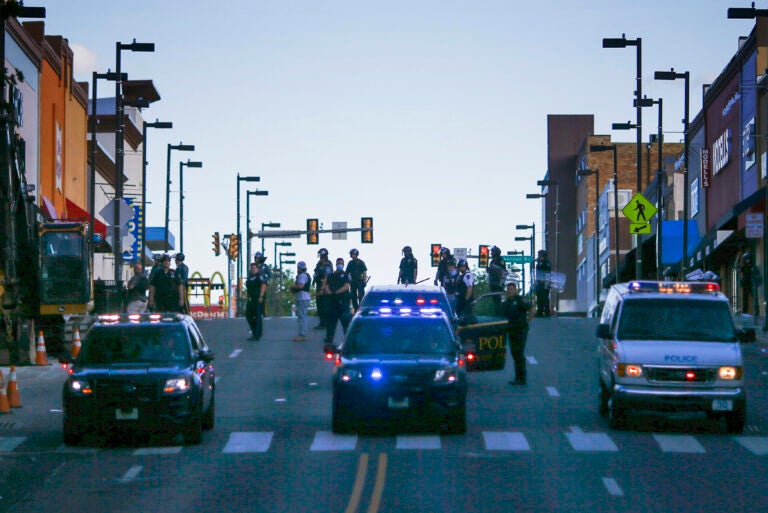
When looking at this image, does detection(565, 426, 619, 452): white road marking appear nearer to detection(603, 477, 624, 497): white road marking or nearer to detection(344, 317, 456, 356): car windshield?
detection(344, 317, 456, 356): car windshield

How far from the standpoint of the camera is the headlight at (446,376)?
65.0 ft

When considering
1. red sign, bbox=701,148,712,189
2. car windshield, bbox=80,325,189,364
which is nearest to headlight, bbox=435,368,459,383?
car windshield, bbox=80,325,189,364

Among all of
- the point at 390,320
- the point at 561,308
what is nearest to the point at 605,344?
the point at 390,320

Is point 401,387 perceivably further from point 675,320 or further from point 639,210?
point 639,210

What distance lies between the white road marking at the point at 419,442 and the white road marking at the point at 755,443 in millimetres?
3937

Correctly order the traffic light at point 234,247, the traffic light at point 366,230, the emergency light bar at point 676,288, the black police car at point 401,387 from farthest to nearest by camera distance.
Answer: the traffic light at point 234,247 → the traffic light at point 366,230 → the emergency light bar at point 676,288 → the black police car at point 401,387

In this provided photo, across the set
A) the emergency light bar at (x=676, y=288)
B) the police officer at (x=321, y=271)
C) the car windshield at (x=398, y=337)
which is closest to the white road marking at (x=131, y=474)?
the car windshield at (x=398, y=337)

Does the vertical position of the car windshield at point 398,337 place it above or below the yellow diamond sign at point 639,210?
below

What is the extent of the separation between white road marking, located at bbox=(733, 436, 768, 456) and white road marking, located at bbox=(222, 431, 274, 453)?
6103 millimetres

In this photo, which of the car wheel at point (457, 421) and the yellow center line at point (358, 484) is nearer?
the yellow center line at point (358, 484)

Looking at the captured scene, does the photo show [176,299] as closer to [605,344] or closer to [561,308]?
[605,344]

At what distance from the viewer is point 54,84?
200 ft

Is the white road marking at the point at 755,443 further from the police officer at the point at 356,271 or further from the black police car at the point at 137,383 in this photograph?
the police officer at the point at 356,271

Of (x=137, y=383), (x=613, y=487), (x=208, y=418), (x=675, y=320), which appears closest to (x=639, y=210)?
(x=675, y=320)
